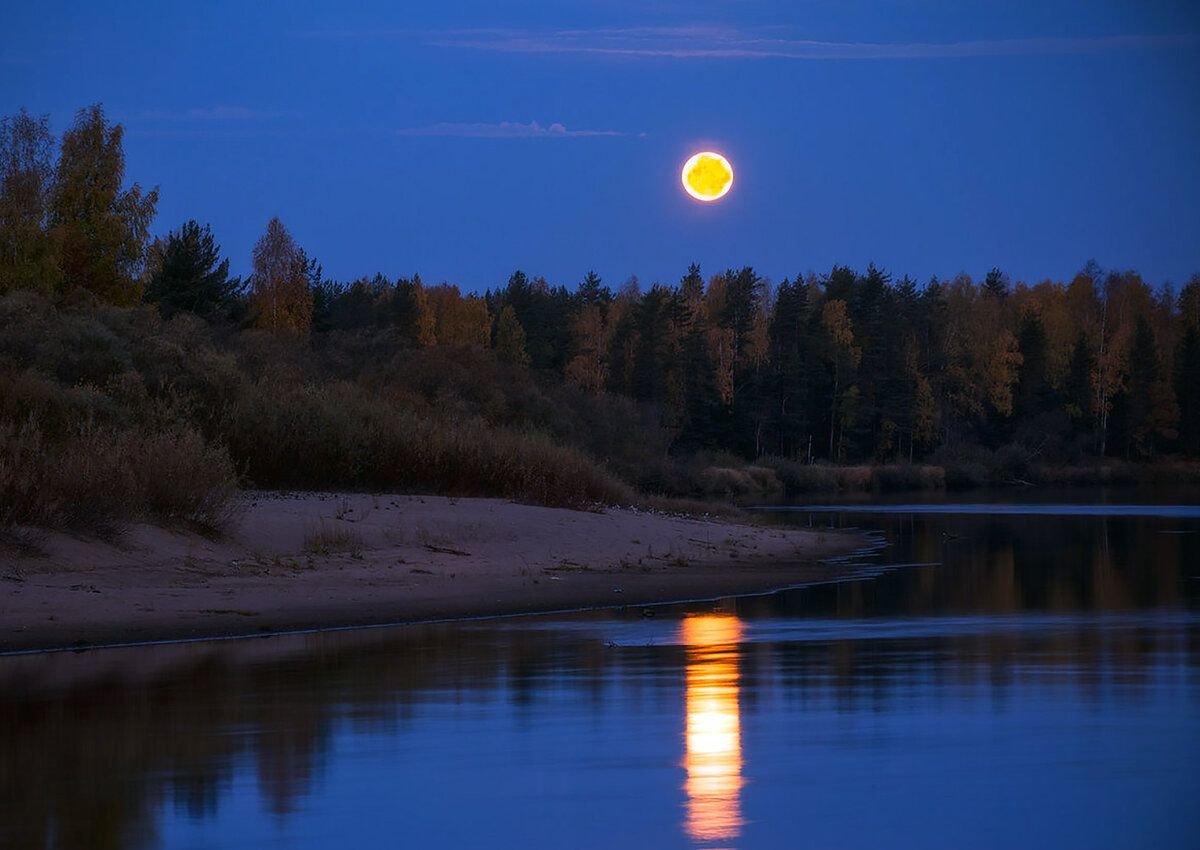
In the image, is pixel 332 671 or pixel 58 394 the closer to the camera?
pixel 332 671

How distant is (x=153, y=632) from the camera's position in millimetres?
17938

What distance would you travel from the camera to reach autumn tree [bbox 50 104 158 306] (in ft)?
181

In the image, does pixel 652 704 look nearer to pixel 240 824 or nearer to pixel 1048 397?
pixel 240 824

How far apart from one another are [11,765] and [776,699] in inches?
247

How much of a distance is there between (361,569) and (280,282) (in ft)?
228

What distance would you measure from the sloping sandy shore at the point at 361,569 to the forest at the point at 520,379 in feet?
3.15

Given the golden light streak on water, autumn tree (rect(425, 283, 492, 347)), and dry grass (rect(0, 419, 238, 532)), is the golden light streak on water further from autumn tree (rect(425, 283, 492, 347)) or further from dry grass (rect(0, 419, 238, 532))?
autumn tree (rect(425, 283, 492, 347))

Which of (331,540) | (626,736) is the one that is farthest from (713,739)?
(331,540)

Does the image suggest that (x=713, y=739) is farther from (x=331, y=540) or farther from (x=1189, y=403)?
(x=1189, y=403)

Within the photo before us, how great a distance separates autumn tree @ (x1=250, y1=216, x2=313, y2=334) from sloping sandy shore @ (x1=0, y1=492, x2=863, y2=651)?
58699 mm

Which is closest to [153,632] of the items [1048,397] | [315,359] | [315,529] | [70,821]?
[315,529]

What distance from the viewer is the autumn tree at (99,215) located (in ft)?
181

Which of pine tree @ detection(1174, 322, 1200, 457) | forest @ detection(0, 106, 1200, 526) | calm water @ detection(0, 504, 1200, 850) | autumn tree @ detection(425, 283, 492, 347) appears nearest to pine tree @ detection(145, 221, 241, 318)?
forest @ detection(0, 106, 1200, 526)

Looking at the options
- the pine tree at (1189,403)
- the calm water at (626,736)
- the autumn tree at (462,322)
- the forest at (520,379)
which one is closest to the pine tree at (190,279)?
the forest at (520,379)
